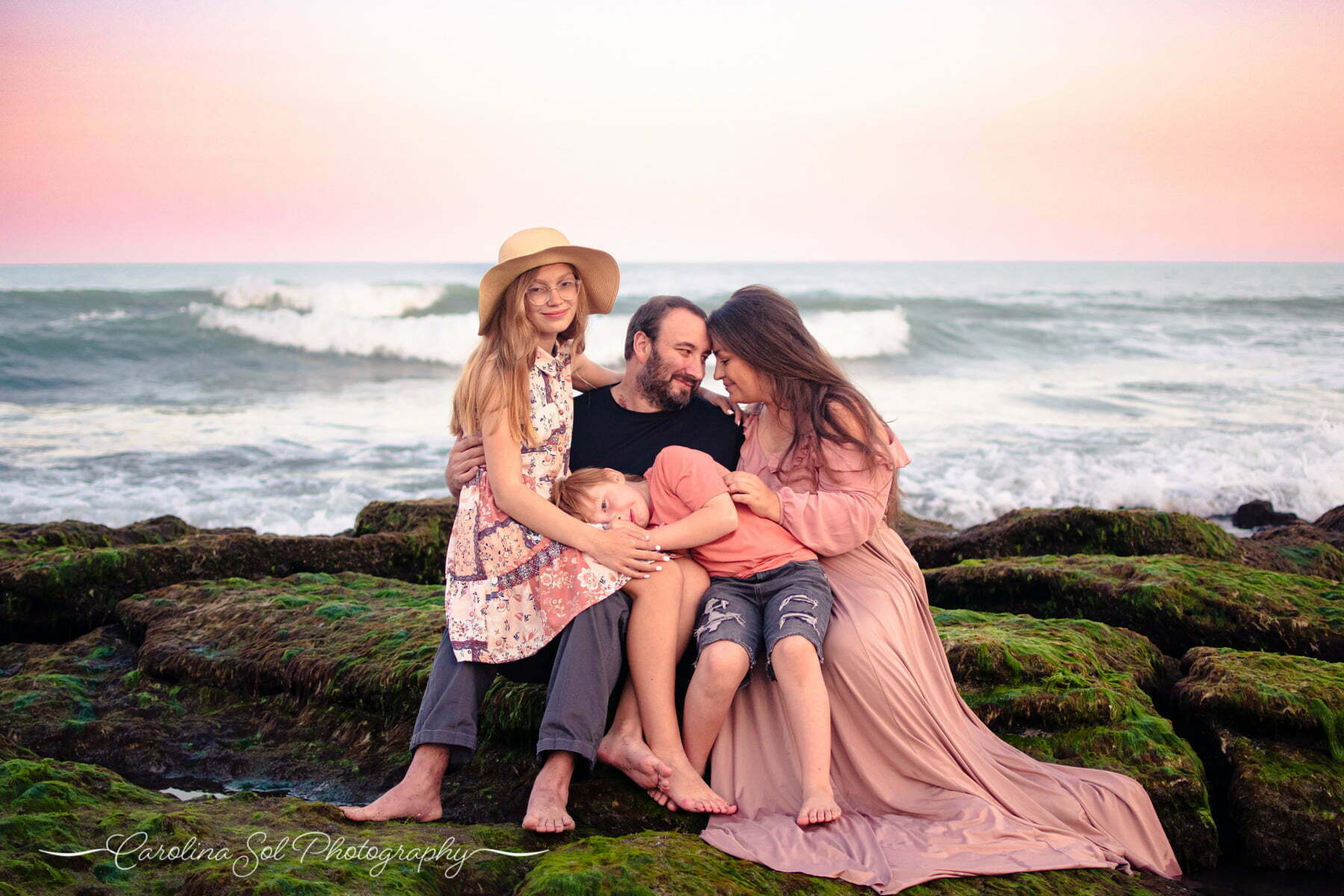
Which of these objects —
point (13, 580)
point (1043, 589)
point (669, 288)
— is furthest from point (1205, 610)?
point (669, 288)

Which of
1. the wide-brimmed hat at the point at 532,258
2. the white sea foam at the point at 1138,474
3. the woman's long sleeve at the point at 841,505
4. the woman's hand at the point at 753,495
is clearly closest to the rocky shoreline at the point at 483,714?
the woman's long sleeve at the point at 841,505

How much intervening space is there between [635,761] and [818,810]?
0.67 metres

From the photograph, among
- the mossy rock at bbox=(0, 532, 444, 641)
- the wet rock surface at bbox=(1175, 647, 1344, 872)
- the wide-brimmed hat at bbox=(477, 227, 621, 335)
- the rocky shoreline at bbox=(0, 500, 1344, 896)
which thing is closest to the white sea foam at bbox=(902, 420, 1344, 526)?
the rocky shoreline at bbox=(0, 500, 1344, 896)

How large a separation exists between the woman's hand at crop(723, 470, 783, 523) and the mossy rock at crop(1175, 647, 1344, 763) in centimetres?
190

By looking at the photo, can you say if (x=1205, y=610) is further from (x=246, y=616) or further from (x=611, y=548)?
(x=246, y=616)

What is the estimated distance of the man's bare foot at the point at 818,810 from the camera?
3369 mm

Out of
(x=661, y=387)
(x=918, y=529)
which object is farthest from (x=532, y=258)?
(x=918, y=529)

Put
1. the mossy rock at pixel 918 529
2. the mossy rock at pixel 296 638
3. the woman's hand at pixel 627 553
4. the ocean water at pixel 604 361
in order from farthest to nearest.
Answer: the ocean water at pixel 604 361 < the mossy rock at pixel 918 529 < the mossy rock at pixel 296 638 < the woman's hand at pixel 627 553

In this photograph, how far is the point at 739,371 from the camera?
170 inches

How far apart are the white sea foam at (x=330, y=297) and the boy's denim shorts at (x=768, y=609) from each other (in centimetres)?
2520

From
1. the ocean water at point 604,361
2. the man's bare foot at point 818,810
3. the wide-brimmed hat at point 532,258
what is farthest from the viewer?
the ocean water at point 604,361

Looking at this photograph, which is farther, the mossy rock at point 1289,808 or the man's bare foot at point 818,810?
the mossy rock at point 1289,808

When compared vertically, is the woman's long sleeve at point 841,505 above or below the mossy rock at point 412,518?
above

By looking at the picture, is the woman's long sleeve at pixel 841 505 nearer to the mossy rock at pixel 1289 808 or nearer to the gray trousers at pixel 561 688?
the gray trousers at pixel 561 688
